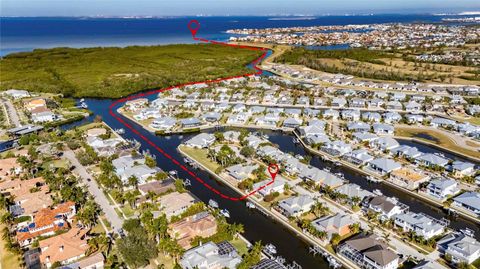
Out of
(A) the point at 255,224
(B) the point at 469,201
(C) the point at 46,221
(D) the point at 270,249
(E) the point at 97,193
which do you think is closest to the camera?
(D) the point at 270,249

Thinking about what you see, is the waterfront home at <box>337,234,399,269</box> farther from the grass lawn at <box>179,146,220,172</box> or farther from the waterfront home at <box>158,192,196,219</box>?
the grass lawn at <box>179,146,220,172</box>

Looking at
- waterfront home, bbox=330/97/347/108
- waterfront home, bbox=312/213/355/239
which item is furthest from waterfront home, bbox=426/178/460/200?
waterfront home, bbox=330/97/347/108

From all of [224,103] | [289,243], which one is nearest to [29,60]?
[224,103]

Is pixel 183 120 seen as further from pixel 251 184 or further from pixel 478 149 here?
pixel 478 149

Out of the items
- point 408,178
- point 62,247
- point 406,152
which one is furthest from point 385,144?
point 62,247

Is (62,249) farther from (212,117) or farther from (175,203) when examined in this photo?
(212,117)
